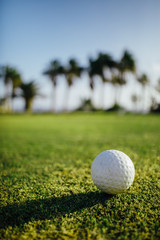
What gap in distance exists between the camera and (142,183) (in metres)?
2.81

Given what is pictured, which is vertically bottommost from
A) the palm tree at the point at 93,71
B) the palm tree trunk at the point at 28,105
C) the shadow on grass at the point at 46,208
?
the shadow on grass at the point at 46,208

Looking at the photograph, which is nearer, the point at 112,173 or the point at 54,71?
the point at 112,173

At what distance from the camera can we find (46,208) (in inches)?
85.0

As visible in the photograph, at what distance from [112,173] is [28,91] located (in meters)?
47.4

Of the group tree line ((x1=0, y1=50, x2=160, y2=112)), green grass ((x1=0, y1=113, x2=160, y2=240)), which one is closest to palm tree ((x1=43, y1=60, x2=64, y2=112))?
tree line ((x1=0, y1=50, x2=160, y2=112))

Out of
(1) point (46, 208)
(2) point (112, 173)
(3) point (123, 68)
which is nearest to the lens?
(1) point (46, 208)

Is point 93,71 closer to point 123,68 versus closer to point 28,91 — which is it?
point 123,68

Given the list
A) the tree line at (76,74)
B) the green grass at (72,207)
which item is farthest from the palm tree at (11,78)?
the green grass at (72,207)

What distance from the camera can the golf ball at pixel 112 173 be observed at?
7.46 feet

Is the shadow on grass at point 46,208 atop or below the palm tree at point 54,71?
below

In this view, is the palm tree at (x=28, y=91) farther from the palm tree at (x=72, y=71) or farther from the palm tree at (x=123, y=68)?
the palm tree at (x=123, y=68)

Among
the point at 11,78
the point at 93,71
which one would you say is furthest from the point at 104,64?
the point at 11,78

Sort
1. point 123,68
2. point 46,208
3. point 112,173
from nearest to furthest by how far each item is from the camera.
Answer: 1. point 46,208
2. point 112,173
3. point 123,68

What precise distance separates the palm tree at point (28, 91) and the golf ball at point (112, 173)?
46600 millimetres
